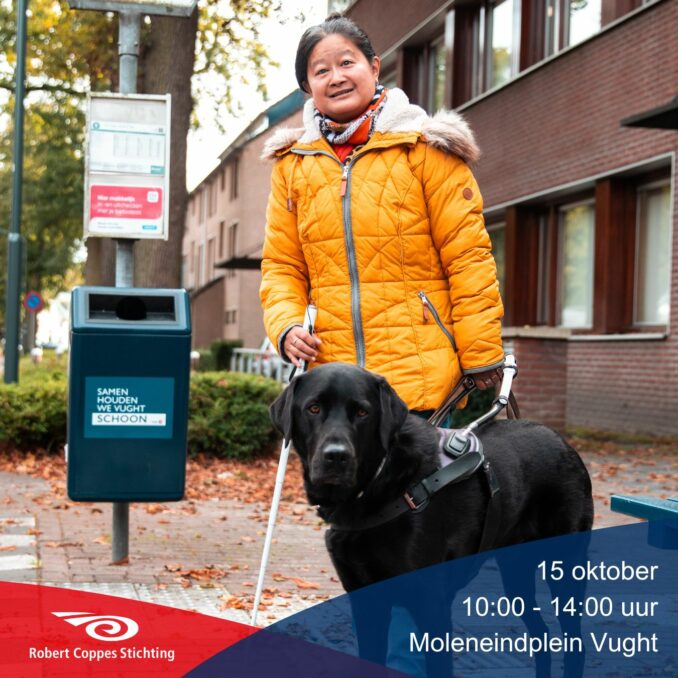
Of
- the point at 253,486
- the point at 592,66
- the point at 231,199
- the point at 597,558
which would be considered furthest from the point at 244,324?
the point at 597,558

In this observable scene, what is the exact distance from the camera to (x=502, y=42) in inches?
788

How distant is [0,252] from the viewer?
50.8 metres

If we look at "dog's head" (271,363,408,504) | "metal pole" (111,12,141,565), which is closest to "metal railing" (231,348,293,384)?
"metal pole" (111,12,141,565)

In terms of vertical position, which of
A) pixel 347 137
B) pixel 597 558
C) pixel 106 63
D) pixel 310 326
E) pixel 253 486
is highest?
pixel 106 63

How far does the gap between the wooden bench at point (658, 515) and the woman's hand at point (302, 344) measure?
115cm

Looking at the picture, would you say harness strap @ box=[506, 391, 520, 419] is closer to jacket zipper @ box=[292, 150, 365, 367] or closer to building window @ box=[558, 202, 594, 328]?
jacket zipper @ box=[292, 150, 365, 367]

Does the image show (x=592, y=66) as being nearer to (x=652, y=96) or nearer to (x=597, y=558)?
(x=652, y=96)

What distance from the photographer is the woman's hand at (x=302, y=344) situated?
13.0 ft

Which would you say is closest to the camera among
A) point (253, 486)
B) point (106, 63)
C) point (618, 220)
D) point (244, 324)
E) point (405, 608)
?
point (405, 608)

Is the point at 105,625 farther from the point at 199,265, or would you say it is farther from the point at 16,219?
the point at 199,265

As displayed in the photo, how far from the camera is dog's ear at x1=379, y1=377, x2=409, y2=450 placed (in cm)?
336

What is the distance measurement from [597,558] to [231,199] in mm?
44516

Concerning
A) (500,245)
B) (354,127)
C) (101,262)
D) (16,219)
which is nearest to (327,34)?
(354,127)

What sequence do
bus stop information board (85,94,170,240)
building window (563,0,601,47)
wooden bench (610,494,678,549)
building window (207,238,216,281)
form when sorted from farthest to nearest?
building window (207,238,216,281) < building window (563,0,601,47) < bus stop information board (85,94,170,240) < wooden bench (610,494,678,549)
